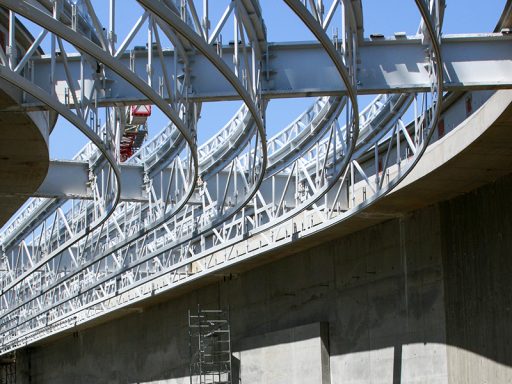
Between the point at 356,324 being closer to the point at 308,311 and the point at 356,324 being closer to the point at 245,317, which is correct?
the point at 308,311

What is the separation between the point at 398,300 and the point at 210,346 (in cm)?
1537

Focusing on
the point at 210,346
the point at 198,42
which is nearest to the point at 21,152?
the point at 198,42

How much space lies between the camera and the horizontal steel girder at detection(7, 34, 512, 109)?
61.6 feet

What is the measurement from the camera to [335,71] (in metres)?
18.9

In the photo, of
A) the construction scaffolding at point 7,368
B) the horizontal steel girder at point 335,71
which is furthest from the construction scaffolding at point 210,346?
the construction scaffolding at point 7,368

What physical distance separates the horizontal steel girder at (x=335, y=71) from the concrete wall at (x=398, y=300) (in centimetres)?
863

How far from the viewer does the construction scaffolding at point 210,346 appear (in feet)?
143

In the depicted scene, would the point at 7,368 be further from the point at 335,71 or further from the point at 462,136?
the point at 335,71

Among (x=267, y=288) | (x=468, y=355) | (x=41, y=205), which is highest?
(x=41, y=205)

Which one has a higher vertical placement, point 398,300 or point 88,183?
point 88,183

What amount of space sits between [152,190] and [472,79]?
1342 centimetres

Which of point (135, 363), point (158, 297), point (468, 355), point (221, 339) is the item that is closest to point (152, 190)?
point (468, 355)

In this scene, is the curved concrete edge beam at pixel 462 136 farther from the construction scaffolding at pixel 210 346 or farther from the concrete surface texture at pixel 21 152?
the construction scaffolding at pixel 210 346

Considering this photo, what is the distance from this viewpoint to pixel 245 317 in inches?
1654
